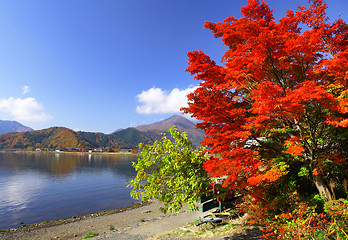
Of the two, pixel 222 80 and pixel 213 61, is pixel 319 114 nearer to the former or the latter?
pixel 222 80

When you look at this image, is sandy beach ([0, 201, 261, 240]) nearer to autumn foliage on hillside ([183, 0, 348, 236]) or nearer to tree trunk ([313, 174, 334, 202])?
autumn foliage on hillside ([183, 0, 348, 236])

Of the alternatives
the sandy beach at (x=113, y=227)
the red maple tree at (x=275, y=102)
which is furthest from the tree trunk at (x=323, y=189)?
the sandy beach at (x=113, y=227)

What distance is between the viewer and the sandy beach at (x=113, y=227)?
15.5m

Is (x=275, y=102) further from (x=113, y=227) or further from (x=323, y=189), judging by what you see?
(x=113, y=227)

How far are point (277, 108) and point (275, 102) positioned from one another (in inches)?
30.8

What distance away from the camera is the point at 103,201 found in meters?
32.6

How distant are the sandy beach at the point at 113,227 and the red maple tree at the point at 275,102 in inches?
279

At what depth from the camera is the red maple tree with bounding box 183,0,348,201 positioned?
7.73 m

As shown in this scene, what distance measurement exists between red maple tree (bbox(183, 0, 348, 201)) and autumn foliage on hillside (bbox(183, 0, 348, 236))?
0.03 m

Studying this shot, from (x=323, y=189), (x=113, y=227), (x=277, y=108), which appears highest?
(x=277, y=108)

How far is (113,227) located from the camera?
750 inches

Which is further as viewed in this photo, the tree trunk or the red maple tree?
the tree trunk

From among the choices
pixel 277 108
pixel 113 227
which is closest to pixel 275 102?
pixel 277 108

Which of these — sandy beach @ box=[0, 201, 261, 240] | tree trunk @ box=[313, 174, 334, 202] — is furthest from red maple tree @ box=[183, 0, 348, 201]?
sandy beach @ box=[0, 201, 261, 240]
